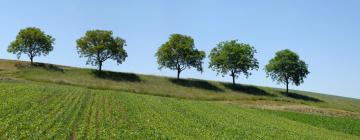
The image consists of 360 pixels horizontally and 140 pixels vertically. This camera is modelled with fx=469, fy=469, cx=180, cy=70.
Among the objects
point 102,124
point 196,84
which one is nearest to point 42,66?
point 196,84

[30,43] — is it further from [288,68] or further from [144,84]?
[288,68]

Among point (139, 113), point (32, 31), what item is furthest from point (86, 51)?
point (139, 113)

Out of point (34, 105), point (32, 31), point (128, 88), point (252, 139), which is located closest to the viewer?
point (252, 139)

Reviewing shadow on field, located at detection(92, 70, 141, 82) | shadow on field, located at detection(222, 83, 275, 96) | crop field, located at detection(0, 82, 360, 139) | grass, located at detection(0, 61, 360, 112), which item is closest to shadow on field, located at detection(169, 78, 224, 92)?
grass, located at detection(0, 61, 360, 112)

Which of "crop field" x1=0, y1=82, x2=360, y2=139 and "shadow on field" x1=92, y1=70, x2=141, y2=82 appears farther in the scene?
"shadow on field" x1=92, y1=70, x2=141, y2=82

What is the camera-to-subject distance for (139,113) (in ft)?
147

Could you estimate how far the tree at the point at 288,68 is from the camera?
4865 inches

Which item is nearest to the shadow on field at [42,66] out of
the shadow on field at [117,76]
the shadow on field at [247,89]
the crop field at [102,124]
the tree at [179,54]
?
the shadow on field at [117,76]

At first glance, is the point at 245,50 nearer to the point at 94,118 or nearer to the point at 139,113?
the point at 139,113

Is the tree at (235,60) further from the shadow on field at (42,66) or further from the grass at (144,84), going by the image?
the shadow on field at (42,66)

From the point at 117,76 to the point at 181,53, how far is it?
19.3m

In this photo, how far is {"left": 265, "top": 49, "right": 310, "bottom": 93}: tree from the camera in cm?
12356

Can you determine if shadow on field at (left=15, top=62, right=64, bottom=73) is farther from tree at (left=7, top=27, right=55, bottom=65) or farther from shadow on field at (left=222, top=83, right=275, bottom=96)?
shadow on field at (left=222, top=83, right=275, bottom=96)

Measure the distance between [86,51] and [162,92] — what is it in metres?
28.0
